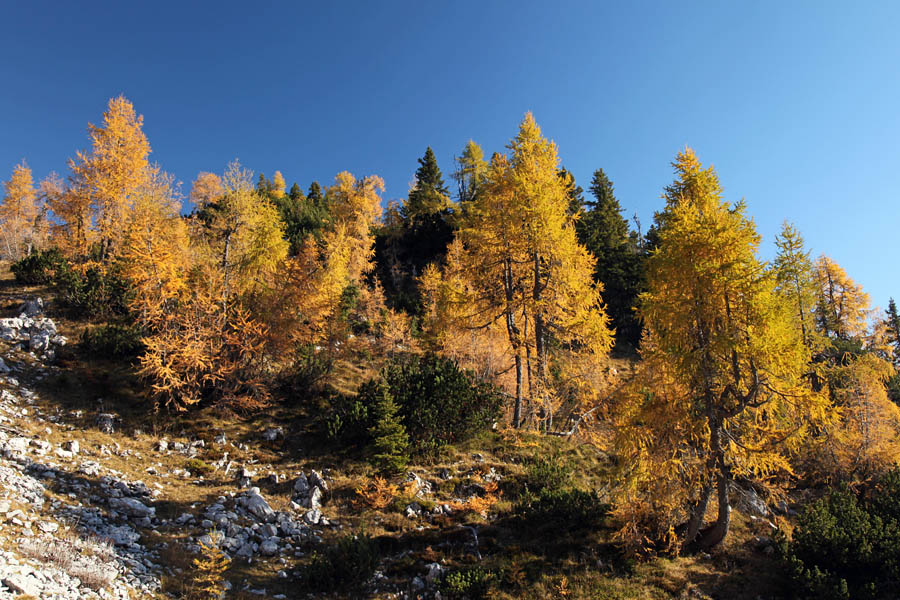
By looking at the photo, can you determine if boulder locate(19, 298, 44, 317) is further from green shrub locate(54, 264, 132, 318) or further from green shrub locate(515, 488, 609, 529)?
green shrub locate(515, 488, 609, 529)

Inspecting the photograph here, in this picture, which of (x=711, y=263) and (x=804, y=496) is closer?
(x=711, y=263)

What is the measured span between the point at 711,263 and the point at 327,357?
646 inches

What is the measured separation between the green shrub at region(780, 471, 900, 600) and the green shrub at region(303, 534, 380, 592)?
846cm

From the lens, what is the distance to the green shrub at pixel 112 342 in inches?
612

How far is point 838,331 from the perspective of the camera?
82.4 feet

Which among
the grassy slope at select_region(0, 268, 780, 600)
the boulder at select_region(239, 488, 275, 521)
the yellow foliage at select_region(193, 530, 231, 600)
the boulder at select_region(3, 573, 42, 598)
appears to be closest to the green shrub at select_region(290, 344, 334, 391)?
the grassy slope at select_region(0, 268, 780, 600)

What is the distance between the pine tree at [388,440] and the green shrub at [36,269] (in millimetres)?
19048

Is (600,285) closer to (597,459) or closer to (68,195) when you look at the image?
(597,459)

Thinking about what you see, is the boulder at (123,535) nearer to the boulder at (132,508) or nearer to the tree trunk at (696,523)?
the boulder at (132,508)

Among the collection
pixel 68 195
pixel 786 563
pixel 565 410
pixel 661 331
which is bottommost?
pixel 786 563

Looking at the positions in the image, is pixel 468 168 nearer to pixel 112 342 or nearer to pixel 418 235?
pixel 418 235

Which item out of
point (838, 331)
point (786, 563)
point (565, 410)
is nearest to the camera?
point (786, 563)

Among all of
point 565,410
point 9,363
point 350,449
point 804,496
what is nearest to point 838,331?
point 804,496

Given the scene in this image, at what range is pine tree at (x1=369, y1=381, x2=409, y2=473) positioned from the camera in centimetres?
1224
